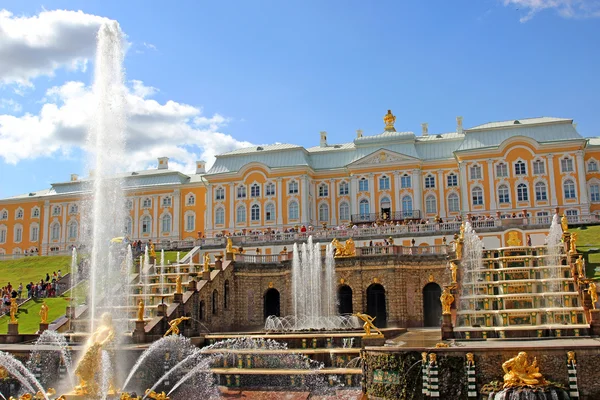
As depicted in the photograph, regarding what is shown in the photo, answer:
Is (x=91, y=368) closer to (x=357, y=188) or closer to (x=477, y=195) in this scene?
(x=477, y=195)

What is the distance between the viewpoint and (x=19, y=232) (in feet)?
263

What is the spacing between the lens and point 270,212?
66.2 metres

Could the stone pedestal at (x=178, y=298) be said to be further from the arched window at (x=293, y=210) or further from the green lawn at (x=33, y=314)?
the arched window at (x=293, y=210)

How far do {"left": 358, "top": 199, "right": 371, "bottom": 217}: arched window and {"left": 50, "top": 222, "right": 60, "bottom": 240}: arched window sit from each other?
36326mm

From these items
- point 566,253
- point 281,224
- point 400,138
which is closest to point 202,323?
point 566,253

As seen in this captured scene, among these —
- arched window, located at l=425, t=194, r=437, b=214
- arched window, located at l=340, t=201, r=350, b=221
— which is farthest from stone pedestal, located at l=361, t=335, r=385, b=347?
arched window, located at l=340, t=201, r=350, b=221

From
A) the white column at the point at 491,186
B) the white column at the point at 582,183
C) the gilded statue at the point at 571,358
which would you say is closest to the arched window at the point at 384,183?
the white column at the point at 491,186

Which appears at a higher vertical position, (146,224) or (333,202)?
(333,202)

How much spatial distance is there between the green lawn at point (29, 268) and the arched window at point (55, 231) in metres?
13.6

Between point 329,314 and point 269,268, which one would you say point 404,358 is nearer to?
point 329,314

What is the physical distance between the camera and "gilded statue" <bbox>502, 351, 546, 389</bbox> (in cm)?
1992

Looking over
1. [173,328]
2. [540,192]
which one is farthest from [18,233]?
[540,192]

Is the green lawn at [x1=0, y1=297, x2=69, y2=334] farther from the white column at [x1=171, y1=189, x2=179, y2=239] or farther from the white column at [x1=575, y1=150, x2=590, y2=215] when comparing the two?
the white column at [x1=575, y1=150, x2=590, y2=215]

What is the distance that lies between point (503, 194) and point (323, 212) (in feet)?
57.1
